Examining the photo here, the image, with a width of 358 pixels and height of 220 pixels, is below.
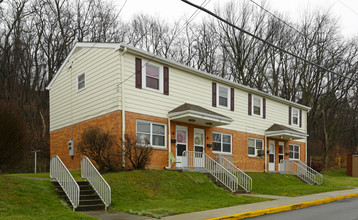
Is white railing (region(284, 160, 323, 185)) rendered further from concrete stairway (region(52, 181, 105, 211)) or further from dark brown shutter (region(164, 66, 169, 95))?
concrete stairway (region(52, 181, 105, 211))

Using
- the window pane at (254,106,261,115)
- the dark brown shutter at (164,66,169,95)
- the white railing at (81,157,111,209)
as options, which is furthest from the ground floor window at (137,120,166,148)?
the window pane at (254,106,261,115)

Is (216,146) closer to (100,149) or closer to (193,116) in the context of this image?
(193,116)

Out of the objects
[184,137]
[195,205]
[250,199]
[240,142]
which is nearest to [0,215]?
[195,205]

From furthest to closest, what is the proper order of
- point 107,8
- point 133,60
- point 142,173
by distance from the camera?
point 107,8
point 133,60
point 142,173

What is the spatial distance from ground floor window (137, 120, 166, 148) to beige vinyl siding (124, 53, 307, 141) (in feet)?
1.67

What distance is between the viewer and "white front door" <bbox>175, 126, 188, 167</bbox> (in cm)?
1754

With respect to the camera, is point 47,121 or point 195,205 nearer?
point 195,205

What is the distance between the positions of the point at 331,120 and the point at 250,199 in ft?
111

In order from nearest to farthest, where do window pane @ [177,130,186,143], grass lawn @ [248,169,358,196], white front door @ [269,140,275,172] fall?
grass lawn @ [248,169,358,196], window pane @ [177,130,186,143], white front door @ [269,140,275,172]

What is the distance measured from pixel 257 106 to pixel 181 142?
7822 millimetres

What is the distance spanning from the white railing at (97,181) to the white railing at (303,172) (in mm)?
15088

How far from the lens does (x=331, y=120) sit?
140 feet

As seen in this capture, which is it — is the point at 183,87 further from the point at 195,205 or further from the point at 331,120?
the point at 331,120

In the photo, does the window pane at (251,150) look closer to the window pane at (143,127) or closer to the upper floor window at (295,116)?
the upper floor window at (295,116)
